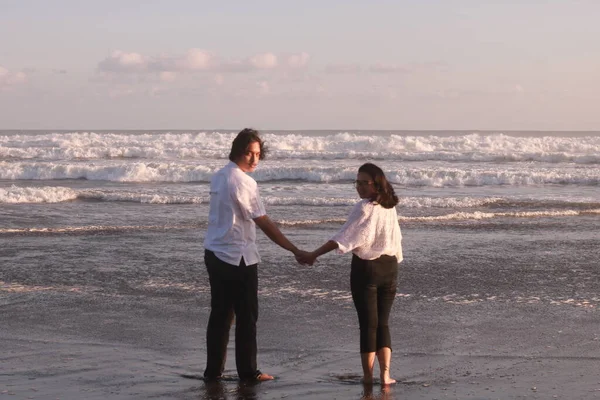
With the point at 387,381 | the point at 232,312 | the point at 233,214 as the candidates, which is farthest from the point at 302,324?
the point at 233,214

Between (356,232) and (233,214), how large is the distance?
32.0 inches

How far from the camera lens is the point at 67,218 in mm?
16656

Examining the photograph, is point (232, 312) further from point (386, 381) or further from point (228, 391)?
point (386, 381)

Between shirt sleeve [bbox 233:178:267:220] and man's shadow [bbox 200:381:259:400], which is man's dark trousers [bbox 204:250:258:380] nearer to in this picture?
man's shadow [bbox 200:381:259:400]

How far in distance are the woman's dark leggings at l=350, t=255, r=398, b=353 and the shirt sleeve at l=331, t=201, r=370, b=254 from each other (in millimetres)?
159

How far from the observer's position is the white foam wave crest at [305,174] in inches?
A: 1087

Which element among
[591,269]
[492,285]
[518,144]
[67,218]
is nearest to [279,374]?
[492,285]

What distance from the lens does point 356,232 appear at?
219 inches

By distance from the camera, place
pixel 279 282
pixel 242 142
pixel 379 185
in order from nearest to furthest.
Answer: pixel 379 185 → pixel 242 142 → pixel 279 282

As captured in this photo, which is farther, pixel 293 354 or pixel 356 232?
pixel 293 354

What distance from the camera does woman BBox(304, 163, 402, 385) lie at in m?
5.56

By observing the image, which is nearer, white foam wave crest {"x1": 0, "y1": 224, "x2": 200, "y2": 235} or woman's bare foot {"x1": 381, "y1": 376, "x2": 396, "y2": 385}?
woman's bare foot {"x1": 381, "y1": 376, "x2": 396, "y2": 385}

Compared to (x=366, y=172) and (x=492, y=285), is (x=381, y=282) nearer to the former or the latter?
(x=366, y=172)

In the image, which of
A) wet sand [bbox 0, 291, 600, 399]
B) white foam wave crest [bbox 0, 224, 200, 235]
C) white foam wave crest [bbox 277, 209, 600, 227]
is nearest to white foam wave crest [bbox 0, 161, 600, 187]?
white foam wave crest [bbox 277, 209, 600, 227]
